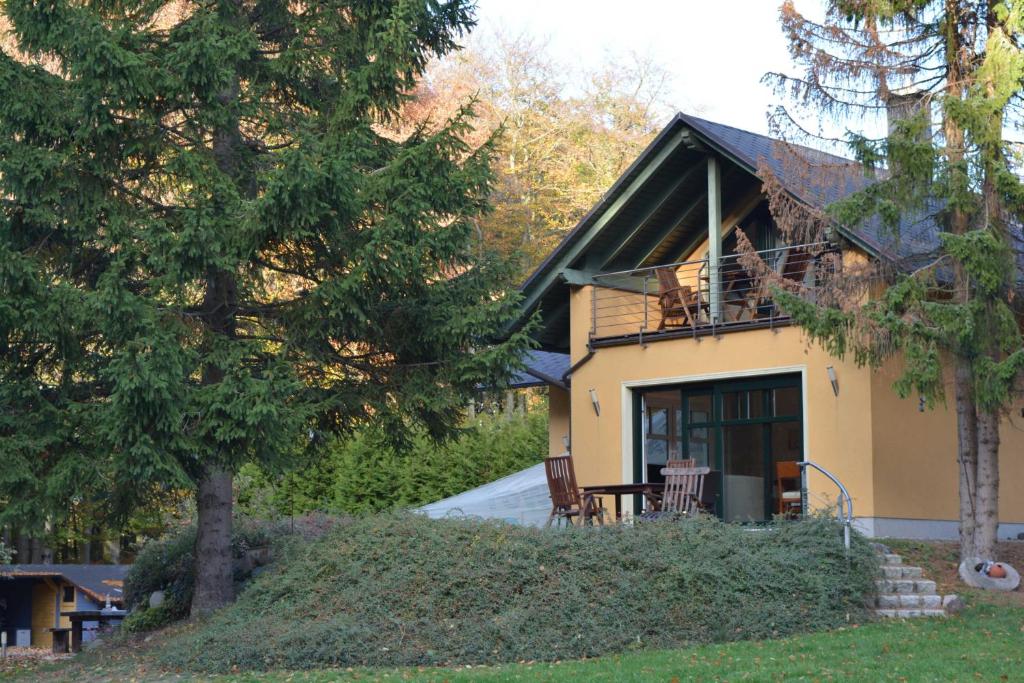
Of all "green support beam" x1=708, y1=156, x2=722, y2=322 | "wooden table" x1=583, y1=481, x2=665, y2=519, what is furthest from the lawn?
"green support beam" x1=708, y1=156, x2=722, y2=322

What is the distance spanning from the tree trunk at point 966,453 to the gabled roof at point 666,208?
71.5 inches

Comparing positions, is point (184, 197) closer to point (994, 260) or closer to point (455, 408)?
point (455, 408)

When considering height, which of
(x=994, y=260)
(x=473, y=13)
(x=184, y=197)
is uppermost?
(x=473, y=13)

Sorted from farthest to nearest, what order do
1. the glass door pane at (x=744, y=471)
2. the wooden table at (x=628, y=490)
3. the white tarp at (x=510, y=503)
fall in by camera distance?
the white tarp at (x=510, y=503)
the glass door pane at (x=744, y=471)
the wooden table at (x=628, y=490)

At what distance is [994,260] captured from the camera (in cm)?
1323

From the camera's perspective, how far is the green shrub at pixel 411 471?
77.0 feet

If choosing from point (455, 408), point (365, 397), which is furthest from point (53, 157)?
point (455, 408)

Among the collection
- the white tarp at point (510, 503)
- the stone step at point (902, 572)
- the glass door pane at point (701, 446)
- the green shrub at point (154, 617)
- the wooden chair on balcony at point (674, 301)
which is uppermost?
the wooden chair on balcony at point (674, 301)

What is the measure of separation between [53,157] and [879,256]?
31.0 feet

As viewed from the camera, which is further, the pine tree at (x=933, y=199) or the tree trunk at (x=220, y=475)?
the tree trunk at (x=220, y=475)

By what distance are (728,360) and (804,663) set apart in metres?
6.96

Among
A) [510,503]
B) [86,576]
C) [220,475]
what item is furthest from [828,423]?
[86,576]

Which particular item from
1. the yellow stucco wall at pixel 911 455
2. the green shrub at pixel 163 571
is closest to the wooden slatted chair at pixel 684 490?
the yellow stucco wall at pixel 911 455

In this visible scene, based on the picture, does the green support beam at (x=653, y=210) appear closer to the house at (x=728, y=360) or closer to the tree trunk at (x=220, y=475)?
the house at (x=728, y=360)
